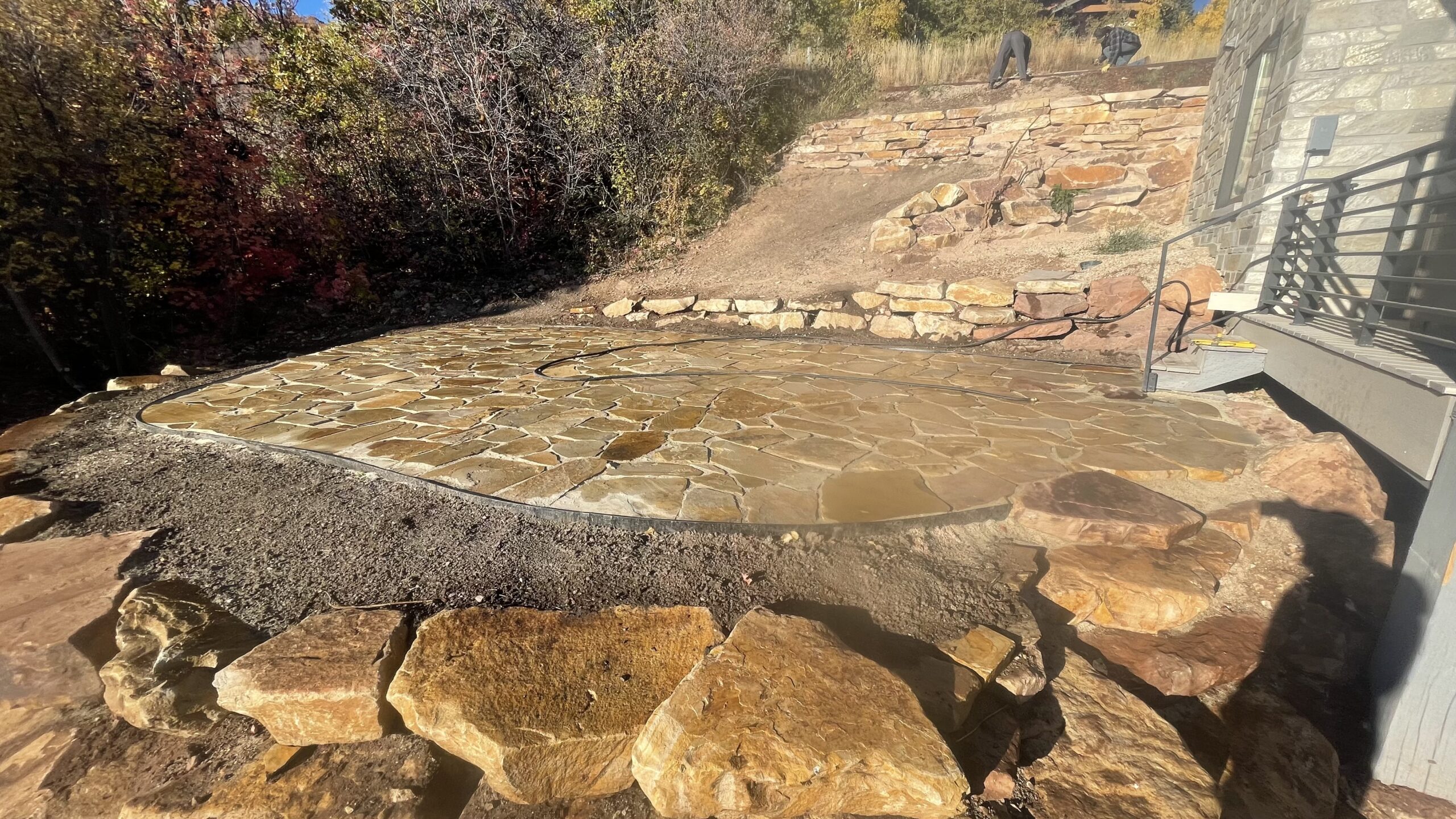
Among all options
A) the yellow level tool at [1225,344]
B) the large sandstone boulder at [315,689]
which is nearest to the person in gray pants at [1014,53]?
the yellow level tool at [1225,344]

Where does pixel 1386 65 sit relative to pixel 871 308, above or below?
above

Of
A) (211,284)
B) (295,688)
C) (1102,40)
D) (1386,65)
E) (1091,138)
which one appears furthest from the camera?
(1102,40)

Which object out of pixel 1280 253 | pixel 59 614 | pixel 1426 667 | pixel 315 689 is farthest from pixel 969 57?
pixel 59 614

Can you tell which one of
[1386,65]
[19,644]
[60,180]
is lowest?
[19,644]

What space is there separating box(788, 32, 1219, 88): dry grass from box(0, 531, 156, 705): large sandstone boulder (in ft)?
42.9

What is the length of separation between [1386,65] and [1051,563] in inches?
234

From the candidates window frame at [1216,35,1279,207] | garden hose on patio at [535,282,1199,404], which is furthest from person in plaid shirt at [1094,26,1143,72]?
garden hose on patio at [535,282,1199,404]

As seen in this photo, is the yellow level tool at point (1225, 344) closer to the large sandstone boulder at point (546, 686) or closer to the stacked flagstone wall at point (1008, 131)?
the large sandstone boulder at point (546, 686)

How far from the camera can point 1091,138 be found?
9312 millimetres

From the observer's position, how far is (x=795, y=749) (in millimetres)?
1652

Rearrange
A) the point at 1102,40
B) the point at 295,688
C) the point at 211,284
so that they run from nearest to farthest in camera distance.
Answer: the point at 295,688, the point at 211,284, the point at 1102,40

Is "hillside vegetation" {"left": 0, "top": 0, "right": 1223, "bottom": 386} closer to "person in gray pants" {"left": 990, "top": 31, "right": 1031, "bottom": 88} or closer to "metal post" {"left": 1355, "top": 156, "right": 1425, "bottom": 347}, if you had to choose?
"person in gray pants" {"left": 990, "top": 31, "right": 1031, "bottom": 88}

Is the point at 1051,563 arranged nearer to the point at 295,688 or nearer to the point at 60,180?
the point at 295,688

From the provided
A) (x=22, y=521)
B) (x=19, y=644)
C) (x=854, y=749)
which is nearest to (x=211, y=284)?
(x=22, y=521)
